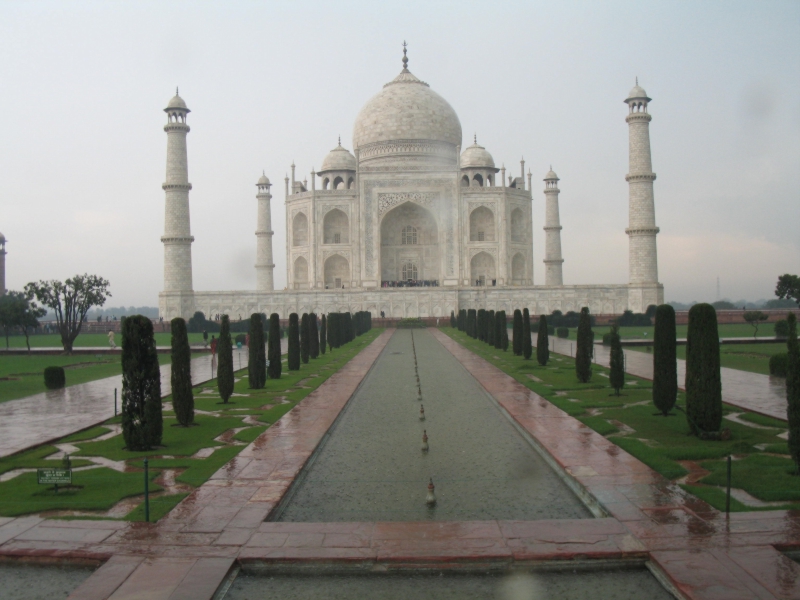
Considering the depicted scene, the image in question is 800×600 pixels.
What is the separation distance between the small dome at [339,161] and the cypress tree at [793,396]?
115 feet

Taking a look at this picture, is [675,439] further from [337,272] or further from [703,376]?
[337,272]

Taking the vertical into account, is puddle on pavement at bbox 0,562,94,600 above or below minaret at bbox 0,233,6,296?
below

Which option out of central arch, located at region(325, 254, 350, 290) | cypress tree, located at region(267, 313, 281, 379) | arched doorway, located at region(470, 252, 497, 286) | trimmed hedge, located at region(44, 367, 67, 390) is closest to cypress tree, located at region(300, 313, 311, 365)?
cypress tree, located at region(267, 313, 281, 379)

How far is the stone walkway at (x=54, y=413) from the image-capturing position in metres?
7.37

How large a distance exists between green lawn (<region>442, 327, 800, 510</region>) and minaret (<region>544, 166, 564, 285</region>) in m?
26.4

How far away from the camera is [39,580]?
3.82 m

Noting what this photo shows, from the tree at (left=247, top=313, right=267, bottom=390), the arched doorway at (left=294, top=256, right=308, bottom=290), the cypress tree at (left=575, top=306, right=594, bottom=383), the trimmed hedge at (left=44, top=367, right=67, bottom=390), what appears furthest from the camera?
the arched doorway at (left=294, top=256, right=308, bottom=290)

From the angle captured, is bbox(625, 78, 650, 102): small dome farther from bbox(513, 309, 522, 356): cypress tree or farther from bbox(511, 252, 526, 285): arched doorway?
bbox(513, 309, 522, 356): cypress tree

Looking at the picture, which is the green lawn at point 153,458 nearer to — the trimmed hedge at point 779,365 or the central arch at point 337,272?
the trimmed hedge at point 779,365

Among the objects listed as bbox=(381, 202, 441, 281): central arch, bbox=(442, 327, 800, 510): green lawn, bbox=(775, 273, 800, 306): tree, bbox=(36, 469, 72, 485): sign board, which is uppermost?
bbox=(381, 202, 441, 281): central arch

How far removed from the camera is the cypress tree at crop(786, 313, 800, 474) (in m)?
Answer: 5.37

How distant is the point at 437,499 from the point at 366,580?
142 centimetres

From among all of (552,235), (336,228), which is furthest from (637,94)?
(336,228)

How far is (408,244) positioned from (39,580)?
3451cm
